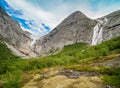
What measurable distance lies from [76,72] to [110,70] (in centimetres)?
1516

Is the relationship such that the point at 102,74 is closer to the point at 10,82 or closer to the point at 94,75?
the point at 94,75

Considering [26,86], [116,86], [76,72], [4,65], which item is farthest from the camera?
[4,65]

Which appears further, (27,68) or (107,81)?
(27,68)

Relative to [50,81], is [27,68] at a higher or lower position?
higher

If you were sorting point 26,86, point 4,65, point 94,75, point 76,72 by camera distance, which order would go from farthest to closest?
point 4,65 < point 76,72 < point 94,75 < point 26,86

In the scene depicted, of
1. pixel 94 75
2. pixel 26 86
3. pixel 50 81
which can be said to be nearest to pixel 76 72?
pixel 94 75

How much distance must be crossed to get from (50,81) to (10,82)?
15.9m

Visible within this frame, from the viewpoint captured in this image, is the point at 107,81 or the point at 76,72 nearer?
the point at 107,81

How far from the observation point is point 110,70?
96.1 m

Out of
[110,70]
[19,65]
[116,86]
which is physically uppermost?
[19,65]

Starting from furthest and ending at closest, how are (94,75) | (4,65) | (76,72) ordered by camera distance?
(4,65), (76,72), (94,75)

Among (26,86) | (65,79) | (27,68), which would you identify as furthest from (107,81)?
(27,68)

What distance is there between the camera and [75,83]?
7844 centimetres

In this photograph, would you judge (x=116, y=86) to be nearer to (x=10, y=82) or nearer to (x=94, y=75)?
(x=94, y=75)
